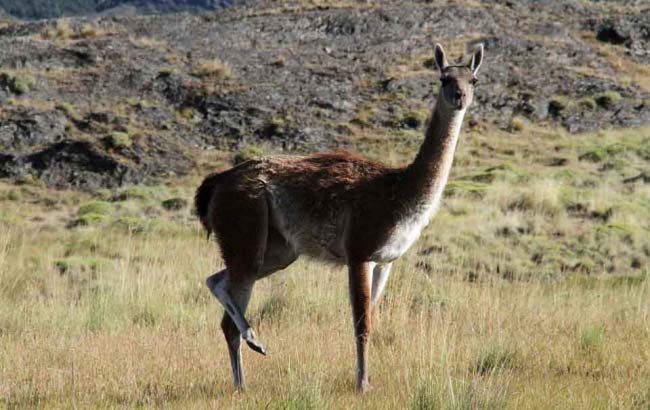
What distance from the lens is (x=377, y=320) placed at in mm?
7934

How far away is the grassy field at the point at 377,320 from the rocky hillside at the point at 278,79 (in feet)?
31.3

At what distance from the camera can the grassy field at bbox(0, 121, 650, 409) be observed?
5543 millimetres

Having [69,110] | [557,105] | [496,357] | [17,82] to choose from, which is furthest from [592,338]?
[557,105]

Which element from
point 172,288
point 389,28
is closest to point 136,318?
point 172,288

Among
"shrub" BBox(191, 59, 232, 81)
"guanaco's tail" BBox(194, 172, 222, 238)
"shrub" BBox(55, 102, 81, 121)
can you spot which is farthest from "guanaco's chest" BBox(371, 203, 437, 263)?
"shrub" BBox(191, 59, 232, 81)

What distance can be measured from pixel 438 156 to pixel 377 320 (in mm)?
2334

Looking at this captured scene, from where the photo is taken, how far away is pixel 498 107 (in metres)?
34.3

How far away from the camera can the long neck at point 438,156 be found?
19.8ft

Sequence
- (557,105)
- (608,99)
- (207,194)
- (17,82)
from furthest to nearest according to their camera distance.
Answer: (608,99)
(557,105)
(17,82)
(207,194)

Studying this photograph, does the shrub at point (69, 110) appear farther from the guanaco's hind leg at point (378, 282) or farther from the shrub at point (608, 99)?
the guanaco's hind leg at point (378, 282)

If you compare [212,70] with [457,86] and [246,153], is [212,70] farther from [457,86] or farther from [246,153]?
[457,86]

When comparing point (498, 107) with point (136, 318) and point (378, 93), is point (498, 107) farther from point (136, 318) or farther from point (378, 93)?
point (136, 318)

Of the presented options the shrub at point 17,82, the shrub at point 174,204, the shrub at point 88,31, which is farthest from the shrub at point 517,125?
the shrub at point 88,31

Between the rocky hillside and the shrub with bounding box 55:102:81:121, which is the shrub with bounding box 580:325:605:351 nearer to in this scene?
the rocky hillside
